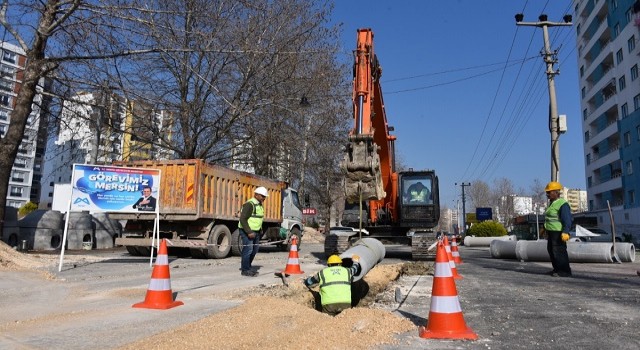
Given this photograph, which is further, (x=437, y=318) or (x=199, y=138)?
(x=199, y=138)

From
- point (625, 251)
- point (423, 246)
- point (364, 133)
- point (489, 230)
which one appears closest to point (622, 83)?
point (489, 230)

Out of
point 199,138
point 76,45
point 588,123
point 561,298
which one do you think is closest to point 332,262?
point 561,298

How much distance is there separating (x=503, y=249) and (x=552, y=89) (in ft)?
24.9

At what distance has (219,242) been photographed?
546 inches

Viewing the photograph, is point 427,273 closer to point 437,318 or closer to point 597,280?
point 597,280

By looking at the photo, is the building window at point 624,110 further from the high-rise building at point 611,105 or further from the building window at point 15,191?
the building window at point 15,191

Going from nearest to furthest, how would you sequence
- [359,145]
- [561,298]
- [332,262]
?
[332,262]
[561,298]
[359,145]

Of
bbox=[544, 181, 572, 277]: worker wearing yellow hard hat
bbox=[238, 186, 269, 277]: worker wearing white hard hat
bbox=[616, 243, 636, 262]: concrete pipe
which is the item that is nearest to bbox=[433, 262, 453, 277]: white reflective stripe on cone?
bbox=[238, 186, 269, 277]: worker wearing white hard hat

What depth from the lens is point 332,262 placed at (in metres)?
5.93

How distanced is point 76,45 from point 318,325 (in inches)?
423

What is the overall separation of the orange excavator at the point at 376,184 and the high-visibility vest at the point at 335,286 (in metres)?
3.70

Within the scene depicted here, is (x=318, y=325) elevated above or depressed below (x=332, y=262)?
below

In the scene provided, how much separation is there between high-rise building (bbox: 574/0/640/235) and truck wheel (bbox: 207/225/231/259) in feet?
111

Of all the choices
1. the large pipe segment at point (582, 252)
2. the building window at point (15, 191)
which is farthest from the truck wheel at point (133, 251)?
the building window at point (15, 191)
